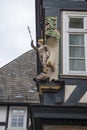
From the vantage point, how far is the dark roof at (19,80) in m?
22.9

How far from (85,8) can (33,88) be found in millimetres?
11324

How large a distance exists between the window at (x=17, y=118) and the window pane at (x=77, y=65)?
420 inches

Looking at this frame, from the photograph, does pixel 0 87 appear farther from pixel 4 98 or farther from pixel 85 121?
pixel 85 121

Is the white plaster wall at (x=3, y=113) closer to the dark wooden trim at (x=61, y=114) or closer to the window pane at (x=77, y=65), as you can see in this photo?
the window pane at (x=77, y=65)

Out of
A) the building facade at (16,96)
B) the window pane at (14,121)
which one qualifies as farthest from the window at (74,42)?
the window pane at (14,121)

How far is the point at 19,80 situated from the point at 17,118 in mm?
2734

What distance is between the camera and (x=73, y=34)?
1279 cm

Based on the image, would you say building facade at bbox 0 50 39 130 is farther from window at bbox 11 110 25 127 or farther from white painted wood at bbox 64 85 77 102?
white painted wood at bbox 64 85 77 102

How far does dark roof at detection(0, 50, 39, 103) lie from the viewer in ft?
75.0

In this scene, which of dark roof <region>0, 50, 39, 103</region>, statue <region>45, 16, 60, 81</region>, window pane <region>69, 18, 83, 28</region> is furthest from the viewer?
dark roof <region>0, 50, 39, 103</region>

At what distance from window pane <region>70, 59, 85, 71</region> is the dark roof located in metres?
10.2

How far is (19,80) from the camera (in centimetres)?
2484

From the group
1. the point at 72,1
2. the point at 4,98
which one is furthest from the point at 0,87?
the point at 72,1

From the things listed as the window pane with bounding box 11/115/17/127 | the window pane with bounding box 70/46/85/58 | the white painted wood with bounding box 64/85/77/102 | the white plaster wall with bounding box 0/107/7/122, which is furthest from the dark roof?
the white painted wood with bounding box 64/85/77/102
